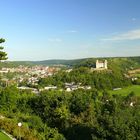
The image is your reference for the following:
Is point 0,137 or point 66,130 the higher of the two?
point 0,137

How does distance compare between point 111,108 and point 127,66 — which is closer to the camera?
point 111,108

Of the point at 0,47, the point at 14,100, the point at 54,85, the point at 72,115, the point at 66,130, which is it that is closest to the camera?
the point at 0,47

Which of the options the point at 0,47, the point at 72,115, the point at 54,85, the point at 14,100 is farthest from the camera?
the point at 54,85

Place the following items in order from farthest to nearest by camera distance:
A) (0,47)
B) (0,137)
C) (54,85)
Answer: (54,85), (0,47), (0,137)

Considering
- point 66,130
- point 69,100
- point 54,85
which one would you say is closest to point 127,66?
point 54,85

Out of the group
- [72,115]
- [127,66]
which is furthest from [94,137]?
[127,66]

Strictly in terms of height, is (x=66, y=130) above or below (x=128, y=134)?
below

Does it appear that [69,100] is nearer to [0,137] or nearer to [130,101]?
[130,101]

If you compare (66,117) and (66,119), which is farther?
(66,117)

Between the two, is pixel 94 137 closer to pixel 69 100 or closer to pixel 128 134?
pixel 128 134
